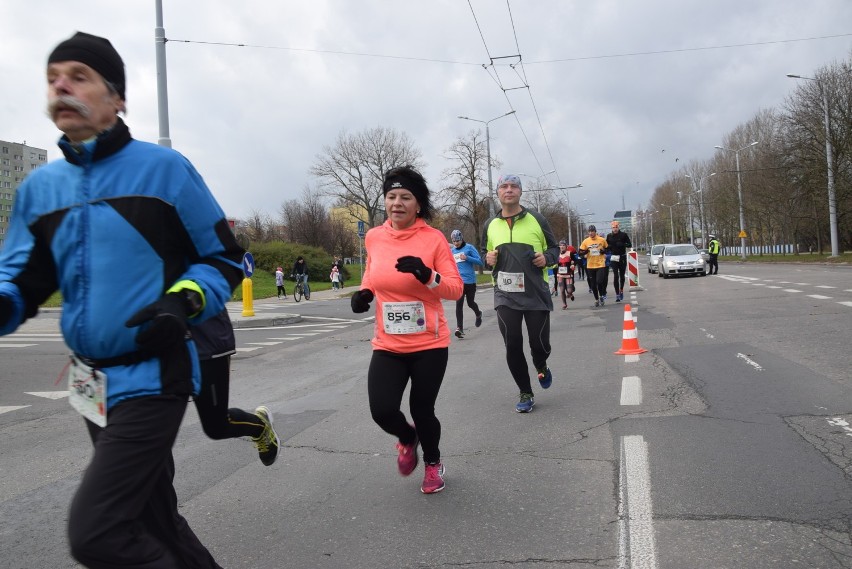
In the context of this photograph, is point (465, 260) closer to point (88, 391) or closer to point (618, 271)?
point (618, 271)

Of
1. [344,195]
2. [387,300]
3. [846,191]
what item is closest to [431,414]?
[387,300]

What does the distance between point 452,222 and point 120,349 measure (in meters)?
49.8

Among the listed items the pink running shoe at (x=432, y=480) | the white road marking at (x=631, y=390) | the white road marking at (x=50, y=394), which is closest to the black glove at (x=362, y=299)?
the pink running shoe at (x=432, y=480)

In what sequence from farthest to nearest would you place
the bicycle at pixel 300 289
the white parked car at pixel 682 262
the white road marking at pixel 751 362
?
1. the bicycle at pixel 300 289
2. the white parked car at pixel 682 262
3. the white road marking at pixel 751 362

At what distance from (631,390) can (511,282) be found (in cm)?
166

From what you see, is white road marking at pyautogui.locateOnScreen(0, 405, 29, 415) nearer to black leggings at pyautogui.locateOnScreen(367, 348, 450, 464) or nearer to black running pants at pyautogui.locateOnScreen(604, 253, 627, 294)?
black leggings at pyautogui.locateOnScreen(367, 348, 450, 464)

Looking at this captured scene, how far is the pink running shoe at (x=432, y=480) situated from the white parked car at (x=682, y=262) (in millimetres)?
26428

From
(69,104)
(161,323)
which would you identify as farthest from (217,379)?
(69,104)

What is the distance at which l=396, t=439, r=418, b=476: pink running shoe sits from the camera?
147 inches

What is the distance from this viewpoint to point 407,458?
3.73 metres

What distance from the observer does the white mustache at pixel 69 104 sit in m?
1.94

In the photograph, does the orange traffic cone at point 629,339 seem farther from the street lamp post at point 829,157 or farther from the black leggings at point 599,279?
the street lamp post at point 829,157

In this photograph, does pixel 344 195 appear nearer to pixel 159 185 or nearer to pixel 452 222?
pixel 452 222

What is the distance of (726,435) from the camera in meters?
4.45
